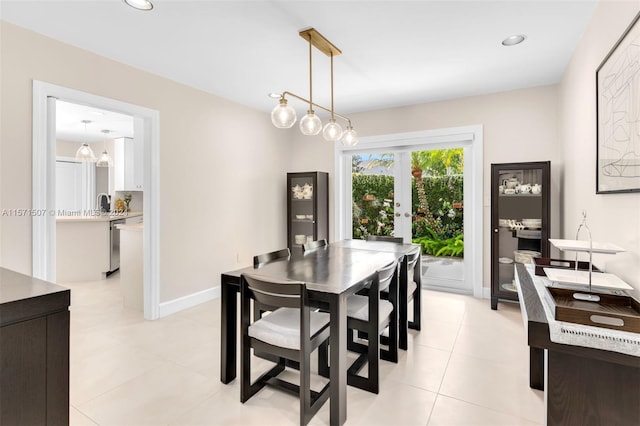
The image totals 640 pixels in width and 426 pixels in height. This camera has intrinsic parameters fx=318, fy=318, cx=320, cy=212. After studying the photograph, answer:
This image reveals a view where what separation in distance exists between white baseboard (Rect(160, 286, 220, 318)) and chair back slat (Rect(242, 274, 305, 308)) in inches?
83.7

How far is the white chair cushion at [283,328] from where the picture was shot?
1792 mm

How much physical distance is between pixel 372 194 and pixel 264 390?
3357 millimetres

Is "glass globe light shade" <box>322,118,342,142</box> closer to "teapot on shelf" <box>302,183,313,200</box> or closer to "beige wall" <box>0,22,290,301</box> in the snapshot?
"beige wall" <box>0,22,290,301</box>

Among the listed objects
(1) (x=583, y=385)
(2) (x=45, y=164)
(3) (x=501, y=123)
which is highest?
(3) (x=501, y=123)

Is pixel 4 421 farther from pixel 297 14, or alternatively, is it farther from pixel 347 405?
pixel 297 14

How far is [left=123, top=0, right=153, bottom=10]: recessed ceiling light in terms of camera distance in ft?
6.91

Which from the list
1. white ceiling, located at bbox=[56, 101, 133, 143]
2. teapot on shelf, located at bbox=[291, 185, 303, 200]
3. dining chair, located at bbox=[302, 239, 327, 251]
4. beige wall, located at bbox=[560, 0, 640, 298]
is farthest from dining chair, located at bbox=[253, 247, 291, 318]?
white ceiling, located at bbox=[56, 101, 133, 143]

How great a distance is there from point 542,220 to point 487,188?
0.74m

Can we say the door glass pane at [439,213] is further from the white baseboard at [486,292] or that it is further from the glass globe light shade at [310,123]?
the glass globe light shade at [310,123]

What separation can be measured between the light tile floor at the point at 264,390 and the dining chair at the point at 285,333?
0.26ft

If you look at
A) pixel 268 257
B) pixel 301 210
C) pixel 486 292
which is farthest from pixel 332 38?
pixel 486 292

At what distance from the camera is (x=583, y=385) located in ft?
4.27

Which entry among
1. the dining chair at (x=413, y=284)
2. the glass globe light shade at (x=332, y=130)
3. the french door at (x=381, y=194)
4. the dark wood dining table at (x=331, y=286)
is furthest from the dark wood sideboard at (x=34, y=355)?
the french door at (x=381, y=194)

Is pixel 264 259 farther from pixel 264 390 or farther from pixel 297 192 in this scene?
pixel 297 192
